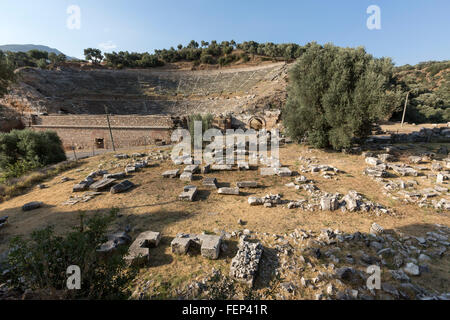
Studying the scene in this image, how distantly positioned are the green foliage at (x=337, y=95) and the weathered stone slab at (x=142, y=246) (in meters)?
12.2

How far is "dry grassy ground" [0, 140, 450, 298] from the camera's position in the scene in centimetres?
447

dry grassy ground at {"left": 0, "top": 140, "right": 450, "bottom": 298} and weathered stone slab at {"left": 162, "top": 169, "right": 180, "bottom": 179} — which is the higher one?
weathered stone slab at {"left": 162, "top": 169, "right": 180, "bottom": 179}

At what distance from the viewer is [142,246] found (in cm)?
521

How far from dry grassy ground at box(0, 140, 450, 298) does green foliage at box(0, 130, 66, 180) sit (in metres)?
4.56

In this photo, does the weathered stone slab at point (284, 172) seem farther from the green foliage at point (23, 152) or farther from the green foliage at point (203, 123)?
the green foliage at point (23, 152)

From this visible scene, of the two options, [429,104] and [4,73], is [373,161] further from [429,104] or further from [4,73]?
[429,104]

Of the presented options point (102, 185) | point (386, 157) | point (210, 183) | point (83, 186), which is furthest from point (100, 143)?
point (386, 157)

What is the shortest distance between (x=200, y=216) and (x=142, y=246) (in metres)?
2.25

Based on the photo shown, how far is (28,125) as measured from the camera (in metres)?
26.0

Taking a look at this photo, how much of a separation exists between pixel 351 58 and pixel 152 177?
14.2m

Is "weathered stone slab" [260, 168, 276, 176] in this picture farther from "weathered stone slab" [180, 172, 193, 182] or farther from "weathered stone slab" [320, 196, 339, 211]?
"weathered stone slab" [180, 172, 193, 182]

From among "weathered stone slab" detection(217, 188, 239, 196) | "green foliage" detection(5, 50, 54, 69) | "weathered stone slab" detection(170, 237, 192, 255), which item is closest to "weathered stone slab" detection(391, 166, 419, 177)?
"weathered stone slab" detection(217, 188, 239, 196)

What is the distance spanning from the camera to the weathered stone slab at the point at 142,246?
15.2 ft
